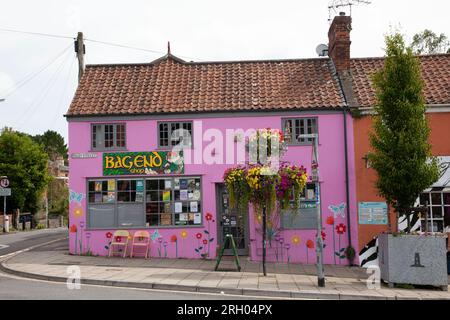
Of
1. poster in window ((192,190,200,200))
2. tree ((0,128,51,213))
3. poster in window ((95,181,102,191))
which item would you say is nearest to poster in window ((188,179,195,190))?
poster in window ((192,190,200,200))

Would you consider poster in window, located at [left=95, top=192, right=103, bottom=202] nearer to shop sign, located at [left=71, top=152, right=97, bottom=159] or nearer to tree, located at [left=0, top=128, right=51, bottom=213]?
shop sign, located at [left=71, top=152, right=97, bottom=159]

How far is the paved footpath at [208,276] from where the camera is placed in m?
11.9

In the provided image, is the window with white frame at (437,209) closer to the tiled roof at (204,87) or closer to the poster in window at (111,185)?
the tiled roof at (204,87)

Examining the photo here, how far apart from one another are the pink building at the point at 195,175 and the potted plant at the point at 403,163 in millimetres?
3355

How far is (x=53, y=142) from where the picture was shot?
8731cm

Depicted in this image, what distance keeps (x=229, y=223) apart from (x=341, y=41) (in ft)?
26.3

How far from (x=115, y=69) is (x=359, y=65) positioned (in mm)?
9536

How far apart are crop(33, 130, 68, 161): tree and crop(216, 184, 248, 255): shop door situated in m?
71.5

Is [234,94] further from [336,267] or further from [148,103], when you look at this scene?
[336,267]

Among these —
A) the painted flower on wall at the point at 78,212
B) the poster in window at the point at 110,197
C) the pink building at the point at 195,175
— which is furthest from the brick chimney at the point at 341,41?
the painted flower on wall at the point at 78,212

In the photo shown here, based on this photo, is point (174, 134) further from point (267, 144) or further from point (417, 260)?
point (417, 260)

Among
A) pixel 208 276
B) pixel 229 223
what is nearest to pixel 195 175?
pixel 229 223
